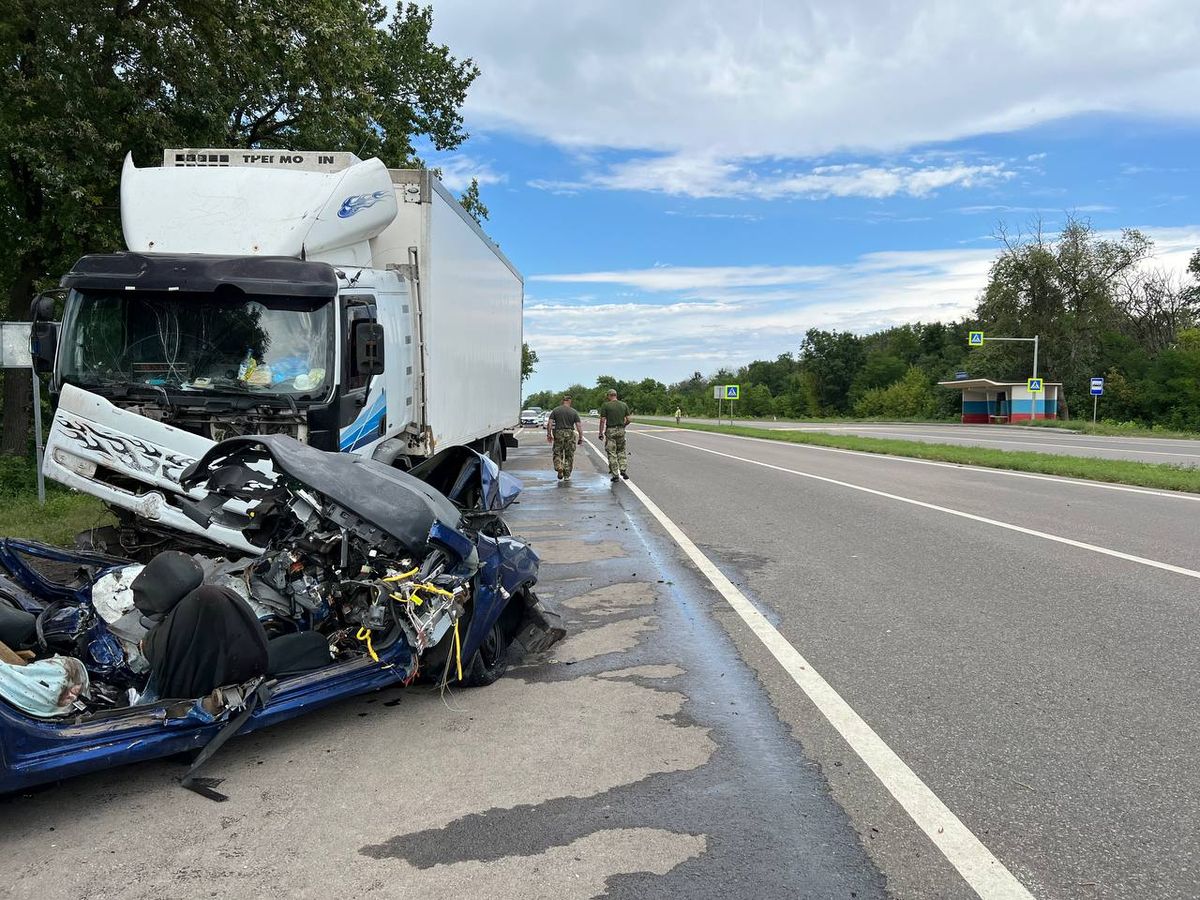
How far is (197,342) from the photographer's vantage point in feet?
21.7

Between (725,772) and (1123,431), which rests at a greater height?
(1123,431)

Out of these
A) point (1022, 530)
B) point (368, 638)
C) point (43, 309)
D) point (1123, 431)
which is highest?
point (43, 309)

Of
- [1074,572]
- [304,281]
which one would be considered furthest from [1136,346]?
[304,281]

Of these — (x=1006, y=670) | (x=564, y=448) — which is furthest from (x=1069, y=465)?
(x=1006, y=670)

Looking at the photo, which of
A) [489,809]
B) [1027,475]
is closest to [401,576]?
[489,809]

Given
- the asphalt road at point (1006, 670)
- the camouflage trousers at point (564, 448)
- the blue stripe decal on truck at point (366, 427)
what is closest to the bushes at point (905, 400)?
the camouflage trousers at point (564, 448)

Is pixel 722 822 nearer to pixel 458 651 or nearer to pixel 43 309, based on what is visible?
pixel 458 651

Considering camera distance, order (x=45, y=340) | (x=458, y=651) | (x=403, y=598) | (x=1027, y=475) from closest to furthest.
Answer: (x=403, y=598)
(x=458, y=651)
(x=45, y=340)
(x=1027, y=475)

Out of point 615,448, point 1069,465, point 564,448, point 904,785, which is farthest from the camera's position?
point 1069,465

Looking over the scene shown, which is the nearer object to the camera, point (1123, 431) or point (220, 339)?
point (220, 339)

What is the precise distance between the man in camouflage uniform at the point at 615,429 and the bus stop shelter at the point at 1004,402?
4938cm

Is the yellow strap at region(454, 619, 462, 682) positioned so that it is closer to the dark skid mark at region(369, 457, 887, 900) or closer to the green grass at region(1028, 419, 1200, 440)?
the dark skid mark at region(369, 457, 887, 900)

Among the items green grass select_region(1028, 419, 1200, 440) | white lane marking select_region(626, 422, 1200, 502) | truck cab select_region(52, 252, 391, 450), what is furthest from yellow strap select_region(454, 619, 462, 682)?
green grass select_region(1028, 419, 1200, 440)

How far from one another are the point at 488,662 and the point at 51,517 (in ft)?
26.0
